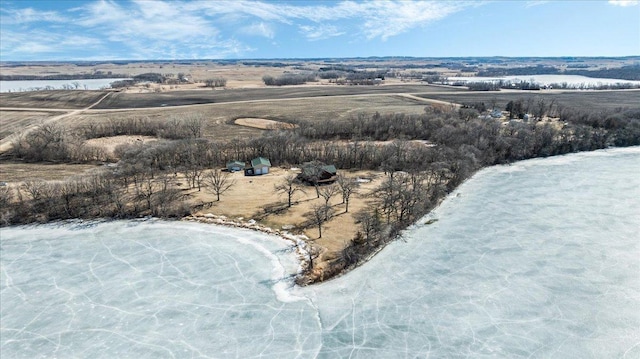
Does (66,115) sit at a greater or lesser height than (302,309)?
greater

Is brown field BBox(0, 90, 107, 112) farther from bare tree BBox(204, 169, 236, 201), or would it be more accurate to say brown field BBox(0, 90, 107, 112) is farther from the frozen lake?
the frozen lake

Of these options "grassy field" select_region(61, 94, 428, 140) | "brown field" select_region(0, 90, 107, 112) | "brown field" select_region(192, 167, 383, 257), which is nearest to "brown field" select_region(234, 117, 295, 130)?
"grassy field" select_region(61, 94, 428, 140)

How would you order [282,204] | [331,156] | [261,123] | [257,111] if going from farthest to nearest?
[257,111]
[261,123]
[331,156]
[282,204]

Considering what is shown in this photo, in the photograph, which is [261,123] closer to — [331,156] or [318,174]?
[331,156]

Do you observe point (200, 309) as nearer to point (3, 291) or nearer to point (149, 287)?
point (149, 287)

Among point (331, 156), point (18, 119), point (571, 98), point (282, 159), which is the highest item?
point (18, 119)

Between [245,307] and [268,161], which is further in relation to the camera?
[268,161]

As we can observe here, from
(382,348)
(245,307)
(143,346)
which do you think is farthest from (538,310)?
(143,346)

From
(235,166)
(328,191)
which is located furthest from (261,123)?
(328,191)
